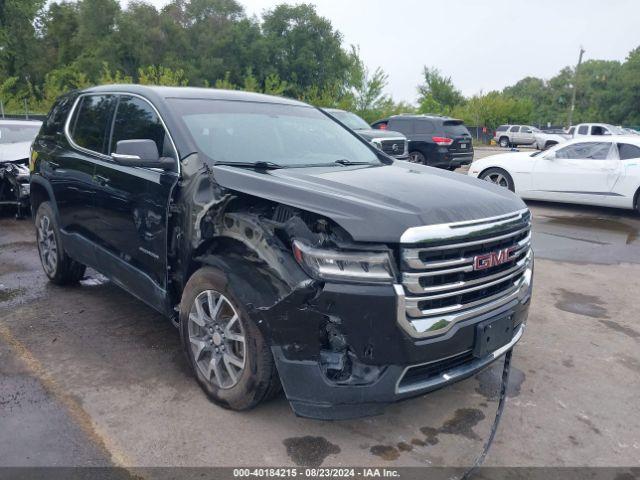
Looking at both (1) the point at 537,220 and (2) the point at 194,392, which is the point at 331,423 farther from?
(1) the point at 537,220

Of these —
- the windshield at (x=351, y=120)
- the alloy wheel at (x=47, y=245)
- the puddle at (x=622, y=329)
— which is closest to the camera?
the puddle at (x=622, y=329)

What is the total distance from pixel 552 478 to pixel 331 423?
3.89ft

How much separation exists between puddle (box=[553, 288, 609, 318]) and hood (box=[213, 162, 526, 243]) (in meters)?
2.29

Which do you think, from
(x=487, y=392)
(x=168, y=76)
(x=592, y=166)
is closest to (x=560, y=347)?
(x=487, y=392)

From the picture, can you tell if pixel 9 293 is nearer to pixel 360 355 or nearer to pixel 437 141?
pixel 360 355

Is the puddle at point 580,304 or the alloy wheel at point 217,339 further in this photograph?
the puddle at point 580,304

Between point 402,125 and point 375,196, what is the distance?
14.2 m

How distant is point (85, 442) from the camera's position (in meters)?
2.93

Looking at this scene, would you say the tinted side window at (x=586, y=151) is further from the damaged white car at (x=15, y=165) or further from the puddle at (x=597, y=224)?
the damaged white car at (x=15, y=165)

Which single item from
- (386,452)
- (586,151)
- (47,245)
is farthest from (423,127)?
(386,452)

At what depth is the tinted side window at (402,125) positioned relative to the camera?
16.4m

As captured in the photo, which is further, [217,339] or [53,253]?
[53,253]

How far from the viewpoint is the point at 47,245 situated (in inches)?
214

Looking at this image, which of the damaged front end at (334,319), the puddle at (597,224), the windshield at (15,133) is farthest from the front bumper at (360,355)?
the windshield at (15,133)
